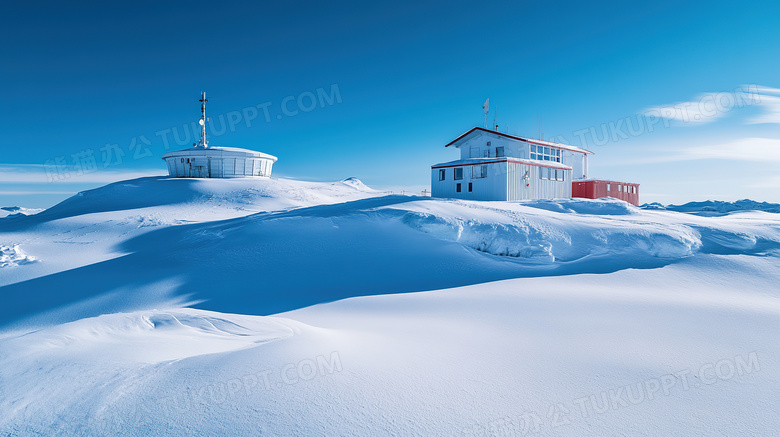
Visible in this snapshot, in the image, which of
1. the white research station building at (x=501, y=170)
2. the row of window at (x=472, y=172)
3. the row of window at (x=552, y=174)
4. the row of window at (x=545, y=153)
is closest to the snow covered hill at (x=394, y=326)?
the white research station building at (x=501, y=170)

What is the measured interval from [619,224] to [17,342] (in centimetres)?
1672

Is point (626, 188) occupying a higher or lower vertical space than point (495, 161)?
lower

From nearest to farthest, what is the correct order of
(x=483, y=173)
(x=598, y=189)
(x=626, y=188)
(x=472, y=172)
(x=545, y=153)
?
(x=483, y=173) < (x=472, y=172) < (x=545, y=153) < (x=598, y=189) < (x=626, y=188)

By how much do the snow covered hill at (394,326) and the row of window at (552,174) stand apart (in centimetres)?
1299

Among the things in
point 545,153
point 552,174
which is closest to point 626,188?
point 545,153

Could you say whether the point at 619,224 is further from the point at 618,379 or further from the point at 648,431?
the point at 648,431

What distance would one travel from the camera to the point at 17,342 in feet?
15.6

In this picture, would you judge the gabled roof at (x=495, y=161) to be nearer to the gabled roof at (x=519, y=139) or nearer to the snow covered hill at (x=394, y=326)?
the gabled roof at (x=519, y=139)

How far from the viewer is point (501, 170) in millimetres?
25781

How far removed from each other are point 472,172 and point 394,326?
21.5m

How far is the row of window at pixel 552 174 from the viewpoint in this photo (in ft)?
92.4

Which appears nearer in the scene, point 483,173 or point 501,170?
point 501,170

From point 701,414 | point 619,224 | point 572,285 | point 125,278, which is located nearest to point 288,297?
point 125,278

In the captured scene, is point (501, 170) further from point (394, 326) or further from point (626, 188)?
point (394, 326)
